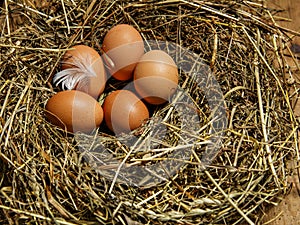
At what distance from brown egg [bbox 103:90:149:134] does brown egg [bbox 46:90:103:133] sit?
0.12 ft

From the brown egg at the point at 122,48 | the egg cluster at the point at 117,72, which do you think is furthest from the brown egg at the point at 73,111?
the brown egg at the point at 122,48

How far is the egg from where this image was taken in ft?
5.16

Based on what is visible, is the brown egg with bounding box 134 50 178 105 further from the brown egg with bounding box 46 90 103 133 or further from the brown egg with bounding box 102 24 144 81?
the brown egg with bounding box 46 90 103 133

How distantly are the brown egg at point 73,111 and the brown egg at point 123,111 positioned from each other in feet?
0.12

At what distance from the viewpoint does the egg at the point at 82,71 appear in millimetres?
1572

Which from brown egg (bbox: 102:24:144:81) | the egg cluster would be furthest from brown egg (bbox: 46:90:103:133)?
brown egg (bbox: 102:24:144:81)

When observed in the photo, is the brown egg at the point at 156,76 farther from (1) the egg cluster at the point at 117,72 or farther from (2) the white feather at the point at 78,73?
(2) the white feather at the point at 78,73

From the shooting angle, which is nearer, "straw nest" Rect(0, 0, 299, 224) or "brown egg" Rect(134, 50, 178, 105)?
"straw nest" Rect(0, 0, 299, 224)

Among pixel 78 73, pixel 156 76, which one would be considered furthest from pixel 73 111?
Result: pixel 156 76

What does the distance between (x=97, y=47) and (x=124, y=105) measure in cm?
19

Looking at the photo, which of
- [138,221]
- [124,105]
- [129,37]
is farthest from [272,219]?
[129,37]

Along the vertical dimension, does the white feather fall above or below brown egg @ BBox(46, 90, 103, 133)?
above

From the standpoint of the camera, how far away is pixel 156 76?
61.5 inches

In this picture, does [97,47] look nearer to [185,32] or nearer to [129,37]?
[129,37]
